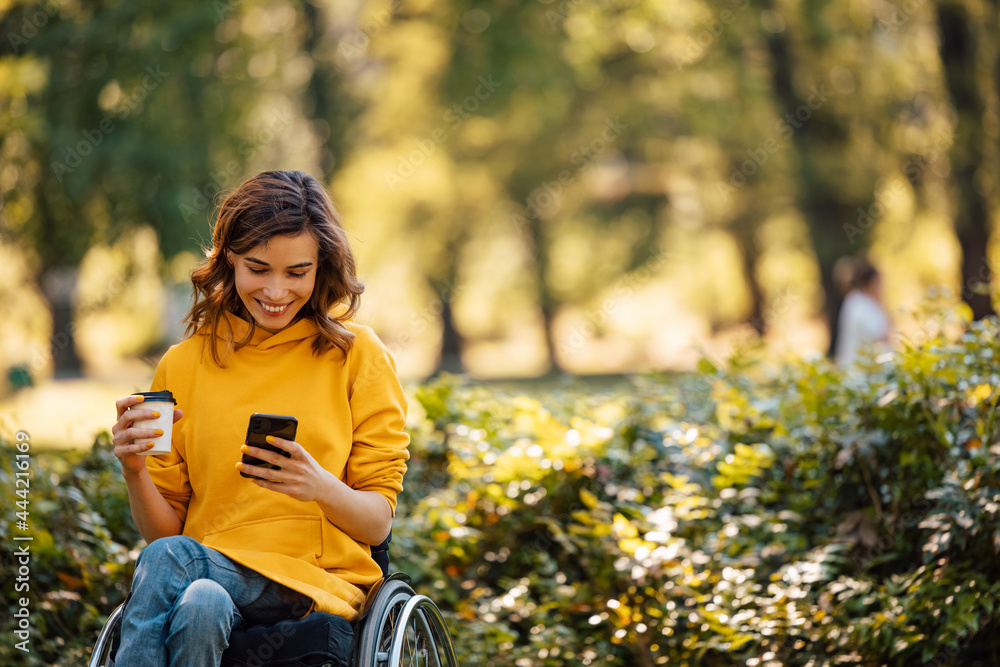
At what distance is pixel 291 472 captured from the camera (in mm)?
2174

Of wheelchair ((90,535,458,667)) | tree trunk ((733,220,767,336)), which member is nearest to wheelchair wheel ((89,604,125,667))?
wheelchair ((90,535,458,667))

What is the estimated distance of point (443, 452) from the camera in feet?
15.9

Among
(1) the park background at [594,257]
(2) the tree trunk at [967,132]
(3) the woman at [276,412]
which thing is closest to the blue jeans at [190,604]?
(3) the woman at [276,412]

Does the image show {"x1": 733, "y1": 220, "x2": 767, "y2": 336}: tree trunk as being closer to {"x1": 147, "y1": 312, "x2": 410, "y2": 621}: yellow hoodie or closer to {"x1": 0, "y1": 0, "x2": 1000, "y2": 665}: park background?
{"x1": 0, "y1": 0, "x2": 1000, "y2": 665}: park background

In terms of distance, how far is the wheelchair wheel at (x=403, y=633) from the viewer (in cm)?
221

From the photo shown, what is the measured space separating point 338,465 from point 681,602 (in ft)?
6.05

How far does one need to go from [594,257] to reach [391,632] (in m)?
18.3

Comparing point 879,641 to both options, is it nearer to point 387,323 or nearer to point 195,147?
point 195,147

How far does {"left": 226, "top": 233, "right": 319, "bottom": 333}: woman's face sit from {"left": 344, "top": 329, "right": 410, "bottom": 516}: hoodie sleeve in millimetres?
209

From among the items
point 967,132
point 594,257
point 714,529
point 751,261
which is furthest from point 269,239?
point 594,257

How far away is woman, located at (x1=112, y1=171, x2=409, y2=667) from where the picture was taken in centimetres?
225

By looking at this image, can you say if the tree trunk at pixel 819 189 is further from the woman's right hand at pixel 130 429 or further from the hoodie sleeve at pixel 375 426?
the woman's right hand at pixel 130 429

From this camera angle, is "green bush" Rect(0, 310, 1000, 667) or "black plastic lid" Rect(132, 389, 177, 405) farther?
"green bush" Rect(0, 310, 1000, 667)

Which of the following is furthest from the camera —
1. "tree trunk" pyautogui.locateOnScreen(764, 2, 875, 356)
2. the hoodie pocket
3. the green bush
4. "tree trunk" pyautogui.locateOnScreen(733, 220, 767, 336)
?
"tree trunk" pyautogui.locateOnScreen(733, 220, 767, 336)
